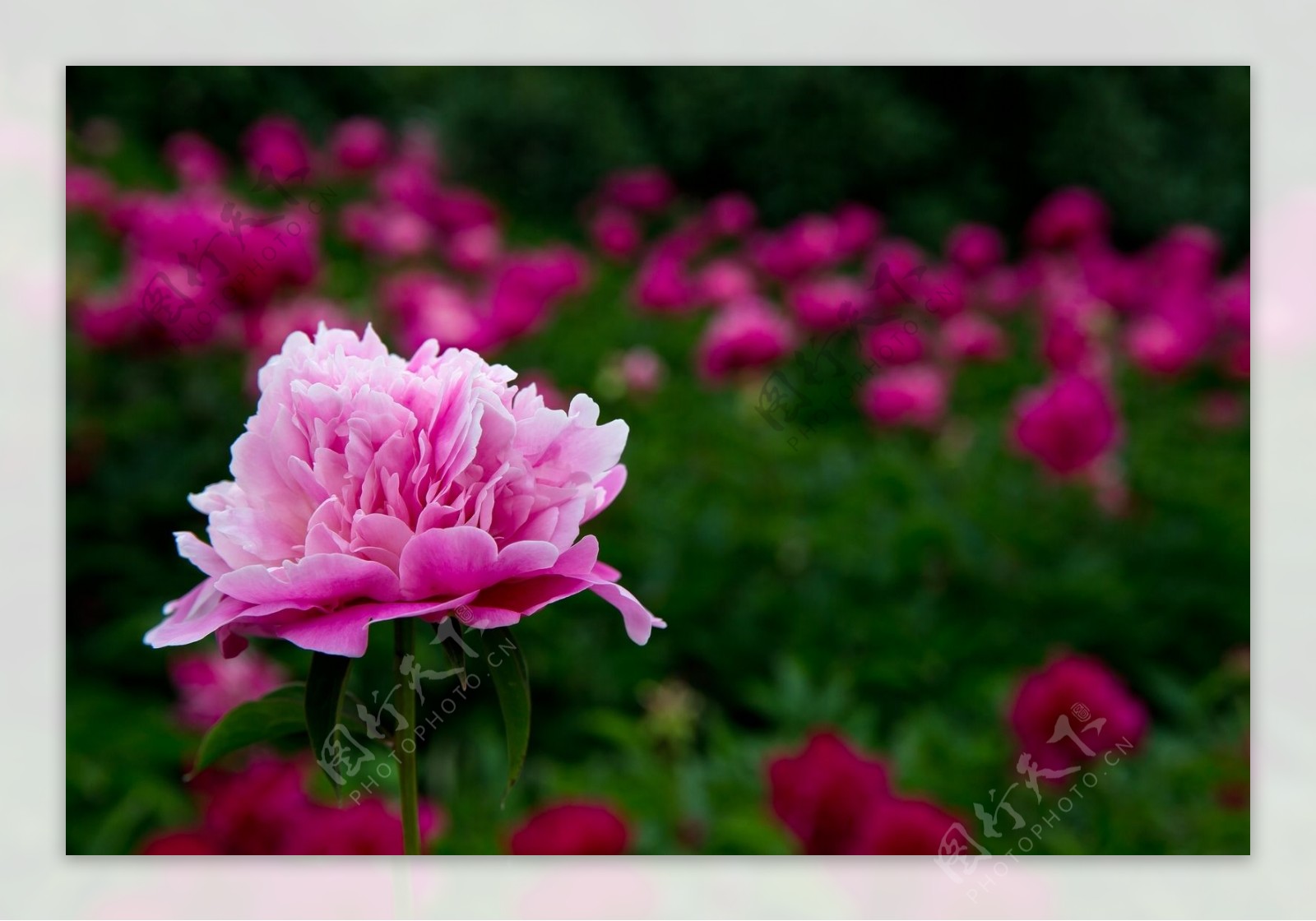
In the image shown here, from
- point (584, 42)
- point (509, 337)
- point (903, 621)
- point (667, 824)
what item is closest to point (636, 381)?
point (509, 337)

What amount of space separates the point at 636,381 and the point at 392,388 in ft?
3.80

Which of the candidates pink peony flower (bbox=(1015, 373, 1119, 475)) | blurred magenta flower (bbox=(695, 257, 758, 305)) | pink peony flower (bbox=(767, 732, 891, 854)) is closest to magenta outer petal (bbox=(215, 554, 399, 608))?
pink peony flower (bbox=(767, 732, 891, 854))

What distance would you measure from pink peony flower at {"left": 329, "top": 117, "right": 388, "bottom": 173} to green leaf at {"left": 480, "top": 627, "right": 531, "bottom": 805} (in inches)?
63.2

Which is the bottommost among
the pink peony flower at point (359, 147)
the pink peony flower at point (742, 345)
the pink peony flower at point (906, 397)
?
the pink peony flower at point (906, 397)

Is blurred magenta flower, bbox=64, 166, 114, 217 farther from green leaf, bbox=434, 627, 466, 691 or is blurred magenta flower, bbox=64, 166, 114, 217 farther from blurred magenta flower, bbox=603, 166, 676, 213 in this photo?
green leaf, bbox=434, 627, 466, 691

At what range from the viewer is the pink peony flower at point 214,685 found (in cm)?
101

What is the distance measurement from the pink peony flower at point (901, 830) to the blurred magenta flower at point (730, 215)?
1384mm

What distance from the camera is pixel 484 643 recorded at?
36cm

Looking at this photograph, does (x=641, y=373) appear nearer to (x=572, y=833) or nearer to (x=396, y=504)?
(x=572, y=833)

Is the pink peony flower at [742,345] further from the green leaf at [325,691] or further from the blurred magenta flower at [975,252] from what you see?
the green leaf at [325,691]

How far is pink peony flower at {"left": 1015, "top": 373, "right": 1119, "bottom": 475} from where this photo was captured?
127cm

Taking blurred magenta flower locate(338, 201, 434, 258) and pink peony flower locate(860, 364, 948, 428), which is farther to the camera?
blurred magenta flower locate(338, 201, 434, 258)

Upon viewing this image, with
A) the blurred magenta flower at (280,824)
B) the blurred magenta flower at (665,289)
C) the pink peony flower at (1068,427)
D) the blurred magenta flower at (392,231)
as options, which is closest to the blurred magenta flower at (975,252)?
the blurred magenta flower at (665,289)

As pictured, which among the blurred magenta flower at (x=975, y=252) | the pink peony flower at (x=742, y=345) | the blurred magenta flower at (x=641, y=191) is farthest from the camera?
the blurred magenta flower at (x=641, y=191)
